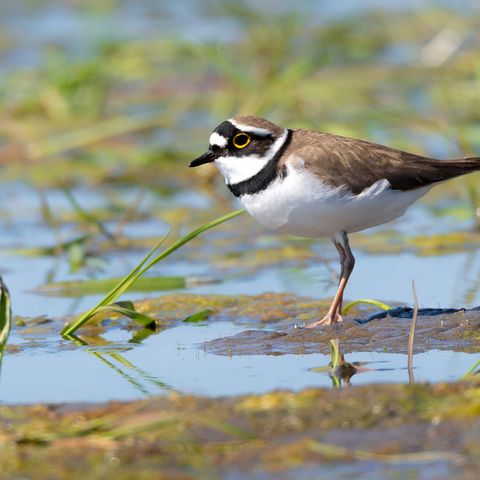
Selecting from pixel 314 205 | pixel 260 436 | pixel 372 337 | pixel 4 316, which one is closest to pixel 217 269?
pixel 314 205

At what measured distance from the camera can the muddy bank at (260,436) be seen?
3758mm

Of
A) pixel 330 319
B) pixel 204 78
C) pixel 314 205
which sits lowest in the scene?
pixel 330 319

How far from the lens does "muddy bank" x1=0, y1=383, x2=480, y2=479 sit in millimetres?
3758

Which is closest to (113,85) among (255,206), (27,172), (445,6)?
(27,172)

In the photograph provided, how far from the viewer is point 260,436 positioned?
13.2 feet

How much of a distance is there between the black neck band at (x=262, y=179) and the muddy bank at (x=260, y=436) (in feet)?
5.65

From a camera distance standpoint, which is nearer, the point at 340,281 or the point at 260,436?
the point at 260,436

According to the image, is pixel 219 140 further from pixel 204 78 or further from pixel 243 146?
pixel 204 78

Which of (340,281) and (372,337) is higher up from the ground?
(340,281)

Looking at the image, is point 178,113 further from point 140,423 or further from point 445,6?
point 140,423

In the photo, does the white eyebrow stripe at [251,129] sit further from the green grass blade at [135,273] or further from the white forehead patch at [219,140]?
the green grass blade at [135,273]

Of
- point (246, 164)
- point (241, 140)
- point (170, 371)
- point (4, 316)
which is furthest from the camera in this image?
point (241, 140)

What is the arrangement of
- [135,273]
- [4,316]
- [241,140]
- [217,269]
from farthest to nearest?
[217,269]
[241,140]
[135,273]
[4,316]

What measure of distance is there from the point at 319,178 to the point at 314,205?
5.0 inches
